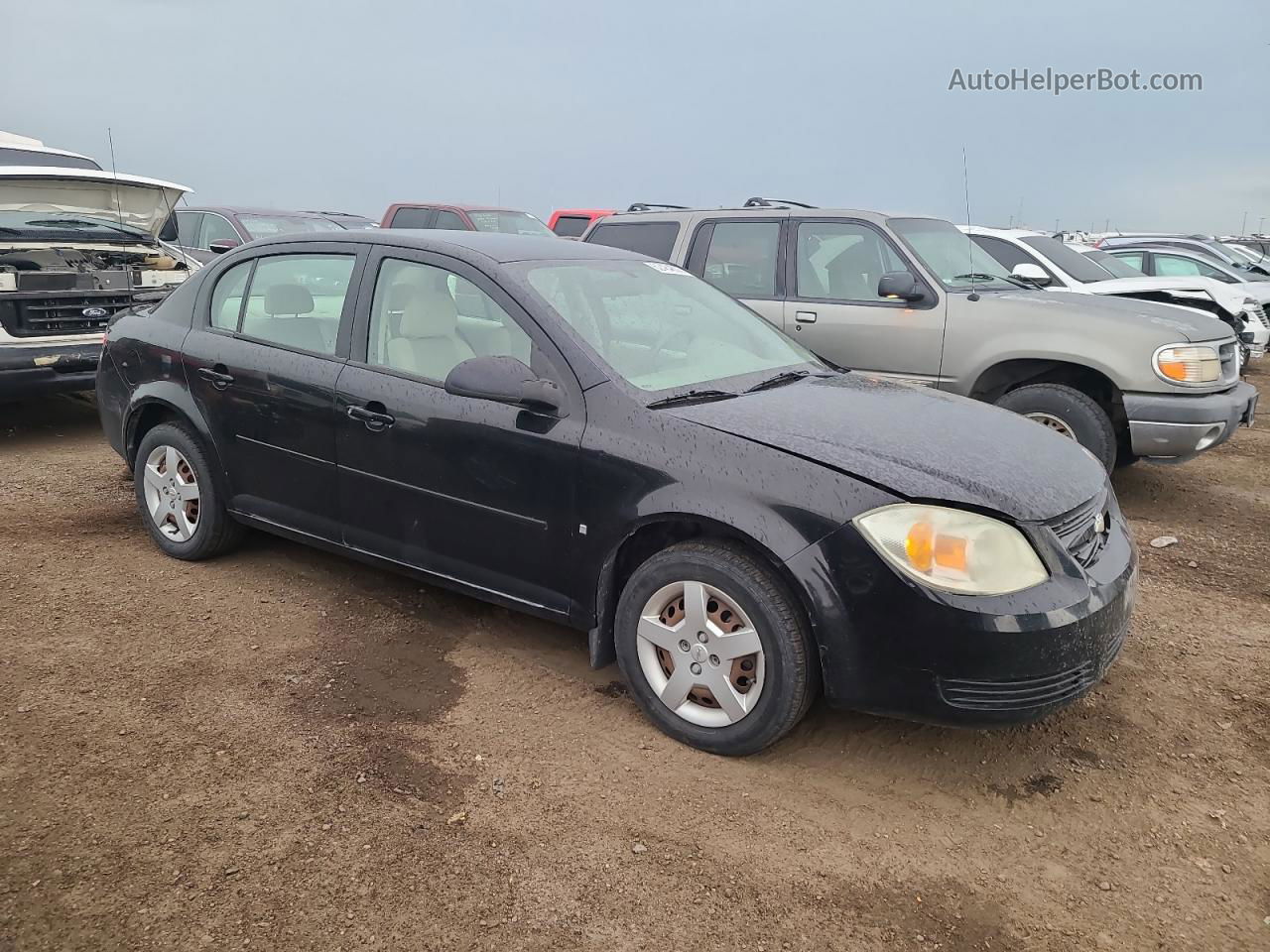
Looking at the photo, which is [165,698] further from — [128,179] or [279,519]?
[128,179]

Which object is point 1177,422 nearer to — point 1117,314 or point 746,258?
point 1117,314

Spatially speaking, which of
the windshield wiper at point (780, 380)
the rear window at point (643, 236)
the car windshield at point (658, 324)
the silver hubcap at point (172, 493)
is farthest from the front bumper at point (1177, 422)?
the silver hubcap at point (172, 493)

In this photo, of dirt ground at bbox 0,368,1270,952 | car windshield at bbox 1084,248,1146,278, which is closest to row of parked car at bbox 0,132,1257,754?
dirt ground at bbox 0,368,1270,952

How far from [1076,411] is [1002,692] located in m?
3.76

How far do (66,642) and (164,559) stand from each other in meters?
0.97

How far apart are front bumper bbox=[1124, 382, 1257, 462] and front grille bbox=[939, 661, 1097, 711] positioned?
3534 mm

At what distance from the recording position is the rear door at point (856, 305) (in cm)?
635

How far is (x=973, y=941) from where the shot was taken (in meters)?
2.39

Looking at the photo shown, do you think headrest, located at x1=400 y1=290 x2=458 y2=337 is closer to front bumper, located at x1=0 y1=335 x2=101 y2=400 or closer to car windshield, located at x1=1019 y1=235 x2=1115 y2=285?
front bumper, located at x1=0 y1=335 x2=101 y2=400

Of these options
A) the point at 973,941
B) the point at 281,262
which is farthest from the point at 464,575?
the point at 973,941

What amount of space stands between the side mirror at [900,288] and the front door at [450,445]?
3305 millimetres

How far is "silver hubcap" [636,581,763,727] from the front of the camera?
9.86ft

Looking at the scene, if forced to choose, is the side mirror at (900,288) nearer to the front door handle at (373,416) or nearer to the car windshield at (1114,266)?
the front door handle at (373,416)

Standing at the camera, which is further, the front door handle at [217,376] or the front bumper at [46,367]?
the front bumper at [46,367]
